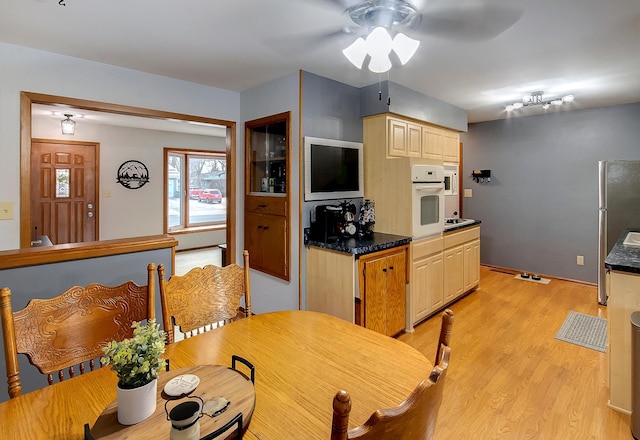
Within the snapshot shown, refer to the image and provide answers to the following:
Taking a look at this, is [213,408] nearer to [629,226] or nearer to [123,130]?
[629,226]

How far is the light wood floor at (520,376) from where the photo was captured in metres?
1.93

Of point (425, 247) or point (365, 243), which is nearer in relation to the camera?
point (365, 243)

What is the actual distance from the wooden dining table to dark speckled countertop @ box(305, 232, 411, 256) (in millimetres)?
1143

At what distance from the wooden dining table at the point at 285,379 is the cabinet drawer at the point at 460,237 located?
249 cm

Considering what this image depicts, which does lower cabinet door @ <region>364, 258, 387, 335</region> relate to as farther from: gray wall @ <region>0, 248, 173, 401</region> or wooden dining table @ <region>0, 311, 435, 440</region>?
gray wall @ <region>0, 248, 173, 401</region>

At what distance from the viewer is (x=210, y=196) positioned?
7438 millimetres

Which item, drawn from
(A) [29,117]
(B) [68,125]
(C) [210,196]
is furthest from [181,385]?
(C) [210,196]

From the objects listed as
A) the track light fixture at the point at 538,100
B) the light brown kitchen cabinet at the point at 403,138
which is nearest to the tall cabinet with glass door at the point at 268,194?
the light brown kitchen cabinet at the point at 403,138

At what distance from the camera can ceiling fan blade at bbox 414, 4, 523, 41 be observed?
1.94 metres

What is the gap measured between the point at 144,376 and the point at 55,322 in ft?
2.12

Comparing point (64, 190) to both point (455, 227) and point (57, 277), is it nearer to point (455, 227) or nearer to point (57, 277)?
point (57, 277)

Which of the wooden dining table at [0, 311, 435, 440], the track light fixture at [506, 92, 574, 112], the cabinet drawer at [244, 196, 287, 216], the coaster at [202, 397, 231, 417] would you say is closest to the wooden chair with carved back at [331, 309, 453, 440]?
the wooden dining table at [0, 311, 435, 440]

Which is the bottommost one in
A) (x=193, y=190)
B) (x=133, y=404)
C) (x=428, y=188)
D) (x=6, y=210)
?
(x=133, y=404)

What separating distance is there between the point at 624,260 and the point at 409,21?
6.59 feet
